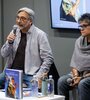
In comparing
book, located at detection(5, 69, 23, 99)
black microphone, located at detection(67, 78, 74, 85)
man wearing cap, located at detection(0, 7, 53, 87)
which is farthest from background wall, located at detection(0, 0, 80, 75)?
book, located at detection(5, 69, 23, 99)

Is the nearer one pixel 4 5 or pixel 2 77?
pixel 2 77

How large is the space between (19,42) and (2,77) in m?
0.47

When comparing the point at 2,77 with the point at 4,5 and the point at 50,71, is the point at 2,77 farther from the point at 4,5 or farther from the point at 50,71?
the point at 4,5

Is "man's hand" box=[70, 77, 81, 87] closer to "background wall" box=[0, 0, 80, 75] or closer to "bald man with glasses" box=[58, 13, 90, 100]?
"bald man with glasses" box=[58, 13, 90, 100]

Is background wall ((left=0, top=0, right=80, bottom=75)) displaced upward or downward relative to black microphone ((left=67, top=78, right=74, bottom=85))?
upward

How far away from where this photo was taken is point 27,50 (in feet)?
11.2

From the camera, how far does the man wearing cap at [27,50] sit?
336cm

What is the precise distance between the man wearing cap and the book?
82 centimetres

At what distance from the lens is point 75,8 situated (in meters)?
3.90

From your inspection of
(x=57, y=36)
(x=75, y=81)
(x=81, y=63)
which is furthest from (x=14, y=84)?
(x=57, y=36)

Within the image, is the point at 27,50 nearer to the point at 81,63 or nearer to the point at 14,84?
the point at 81,63

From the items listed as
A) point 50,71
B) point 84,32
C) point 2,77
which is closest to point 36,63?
point 50,71

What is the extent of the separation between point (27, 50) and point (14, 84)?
1.03m

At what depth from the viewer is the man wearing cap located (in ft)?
11.0
